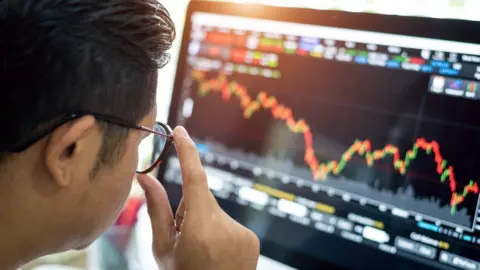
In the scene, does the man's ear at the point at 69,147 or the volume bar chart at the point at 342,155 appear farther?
the volume bar chart at the point at 342,155

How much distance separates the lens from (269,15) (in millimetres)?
814

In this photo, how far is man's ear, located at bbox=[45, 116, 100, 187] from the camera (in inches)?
20.4

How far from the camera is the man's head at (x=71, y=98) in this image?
0.50 metres

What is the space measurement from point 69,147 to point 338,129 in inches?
15.6

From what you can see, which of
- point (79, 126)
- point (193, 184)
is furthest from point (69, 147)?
point (193, 184)

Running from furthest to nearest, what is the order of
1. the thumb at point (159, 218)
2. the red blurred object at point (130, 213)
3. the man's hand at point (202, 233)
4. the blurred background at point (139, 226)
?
the red blurred object at point (130, 213)
the blurred background at point (139, 226)
the thumb at point (159, 218)
the man's hand at point (202, 233)

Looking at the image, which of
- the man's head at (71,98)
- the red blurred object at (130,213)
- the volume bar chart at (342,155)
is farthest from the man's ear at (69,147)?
the red blurred object at (130,213)

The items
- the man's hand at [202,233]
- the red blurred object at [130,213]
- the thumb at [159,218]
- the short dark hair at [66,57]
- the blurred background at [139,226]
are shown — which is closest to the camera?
the short dark hair at [66,57]

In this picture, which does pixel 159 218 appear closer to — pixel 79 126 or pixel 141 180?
pixel 141 180

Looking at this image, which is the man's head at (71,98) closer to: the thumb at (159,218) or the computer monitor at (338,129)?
the thumb at (159,218)

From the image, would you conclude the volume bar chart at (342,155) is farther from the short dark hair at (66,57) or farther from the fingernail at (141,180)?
the short dark hair at (66,57)

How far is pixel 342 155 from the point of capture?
76 centimetres

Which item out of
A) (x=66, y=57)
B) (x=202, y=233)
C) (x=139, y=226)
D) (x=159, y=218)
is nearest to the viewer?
(x=66, y=57)

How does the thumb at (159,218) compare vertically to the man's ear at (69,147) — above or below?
below
